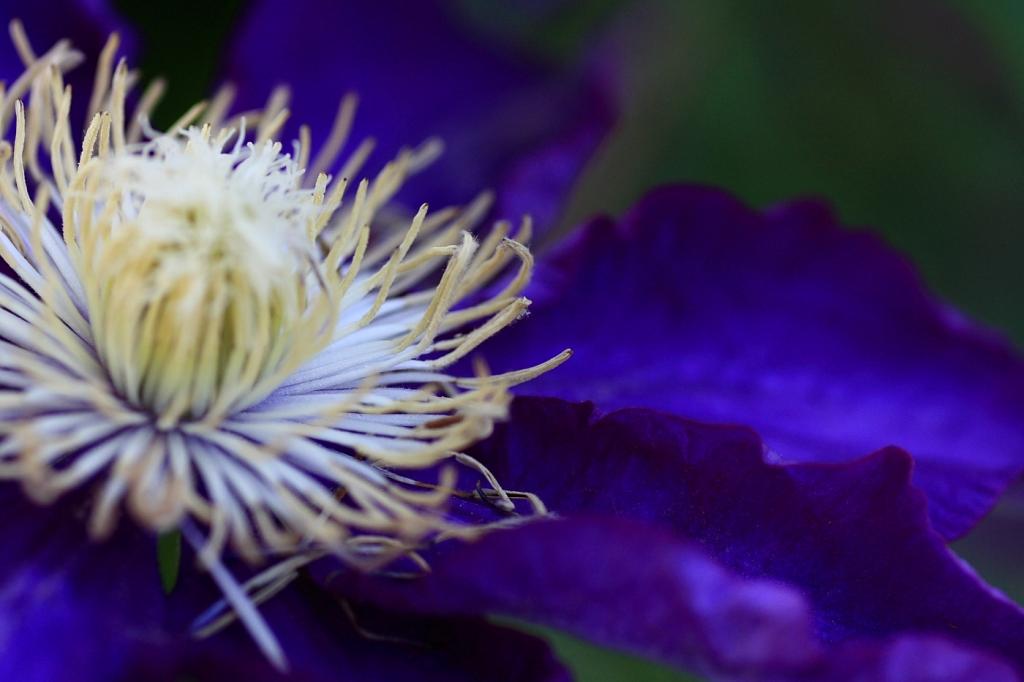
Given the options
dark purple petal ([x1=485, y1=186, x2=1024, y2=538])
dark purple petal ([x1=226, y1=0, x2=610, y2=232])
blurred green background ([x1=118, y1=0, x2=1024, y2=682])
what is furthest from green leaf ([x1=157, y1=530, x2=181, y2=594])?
blurred green background ([x1=118, y1=0, x2=1024, y2=682])

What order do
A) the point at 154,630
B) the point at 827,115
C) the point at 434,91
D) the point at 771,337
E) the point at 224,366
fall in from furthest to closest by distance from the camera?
the point at 827,115 < the point at 434,91 < the point at 771,337 < the point at 224,366 < the point at 154,630

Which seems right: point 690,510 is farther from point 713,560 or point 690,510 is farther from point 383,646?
point 383,646

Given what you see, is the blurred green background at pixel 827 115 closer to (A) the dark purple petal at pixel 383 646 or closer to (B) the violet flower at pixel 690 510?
(B) the violet flower at pixel 690 510

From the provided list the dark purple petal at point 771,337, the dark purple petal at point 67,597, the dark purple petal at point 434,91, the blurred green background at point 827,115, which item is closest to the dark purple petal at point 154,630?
the dark purple petal at point 67,597

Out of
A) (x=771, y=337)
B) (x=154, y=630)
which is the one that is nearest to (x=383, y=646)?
(x=154, y=630)

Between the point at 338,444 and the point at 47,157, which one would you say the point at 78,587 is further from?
the point at 47,157

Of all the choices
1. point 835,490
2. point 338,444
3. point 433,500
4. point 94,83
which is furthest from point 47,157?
point 835,490
